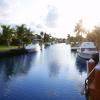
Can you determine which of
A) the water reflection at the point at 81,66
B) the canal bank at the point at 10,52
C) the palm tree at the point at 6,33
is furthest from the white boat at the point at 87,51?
the palm tree at the point at 6,33

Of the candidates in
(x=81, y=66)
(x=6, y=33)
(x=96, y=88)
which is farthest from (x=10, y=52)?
(x=96, y=88)

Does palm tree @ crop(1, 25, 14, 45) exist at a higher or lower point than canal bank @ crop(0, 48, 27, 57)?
higher

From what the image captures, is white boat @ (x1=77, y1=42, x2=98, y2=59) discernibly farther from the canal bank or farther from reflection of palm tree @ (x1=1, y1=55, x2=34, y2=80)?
the canal bank

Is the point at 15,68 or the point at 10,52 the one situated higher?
the point at 10,52

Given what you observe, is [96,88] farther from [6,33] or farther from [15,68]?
[6,33]

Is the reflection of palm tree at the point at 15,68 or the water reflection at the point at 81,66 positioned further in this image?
the water reflection at the point at 81,66

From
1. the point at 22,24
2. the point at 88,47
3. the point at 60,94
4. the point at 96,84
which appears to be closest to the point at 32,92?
the point at 60,94

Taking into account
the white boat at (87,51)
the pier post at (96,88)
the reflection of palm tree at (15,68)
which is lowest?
the reflection of palm tree at (15,68)

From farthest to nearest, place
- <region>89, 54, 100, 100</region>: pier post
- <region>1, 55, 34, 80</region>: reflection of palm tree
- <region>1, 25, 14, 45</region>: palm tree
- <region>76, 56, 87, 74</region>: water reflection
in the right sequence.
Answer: <region>1, 25, 14, 45</region>: palm tree
<region>76, 56, 87, 74</region>: water reflection
<region>1, 55, 34, 80</region>: reflection of palm tree
<region>89, 54, 100, 100</region>: pier post

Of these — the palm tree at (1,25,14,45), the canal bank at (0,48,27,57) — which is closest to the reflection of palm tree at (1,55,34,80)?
the canal bank at (0,48,27,57)

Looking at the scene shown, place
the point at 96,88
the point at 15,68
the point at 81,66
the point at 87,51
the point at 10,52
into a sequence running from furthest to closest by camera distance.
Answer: the point at 10,52 < the point at 87,51 < the point at 81,66 < the point at 15,68 < the point at 96,88

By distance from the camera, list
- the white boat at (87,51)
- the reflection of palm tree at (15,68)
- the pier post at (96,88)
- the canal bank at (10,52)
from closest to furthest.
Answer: the pier post at (96,88)
the reflection of palm tree at (15,68)
the white boat at (87,51)
the canal bank at (10,52)

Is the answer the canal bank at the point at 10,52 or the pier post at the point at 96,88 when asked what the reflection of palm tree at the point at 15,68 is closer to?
the canal bank at the point at 10,52

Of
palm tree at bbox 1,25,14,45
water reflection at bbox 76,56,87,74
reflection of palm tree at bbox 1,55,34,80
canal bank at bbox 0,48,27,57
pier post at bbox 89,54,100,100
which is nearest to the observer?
pier post at bbox 89,54,100,100
